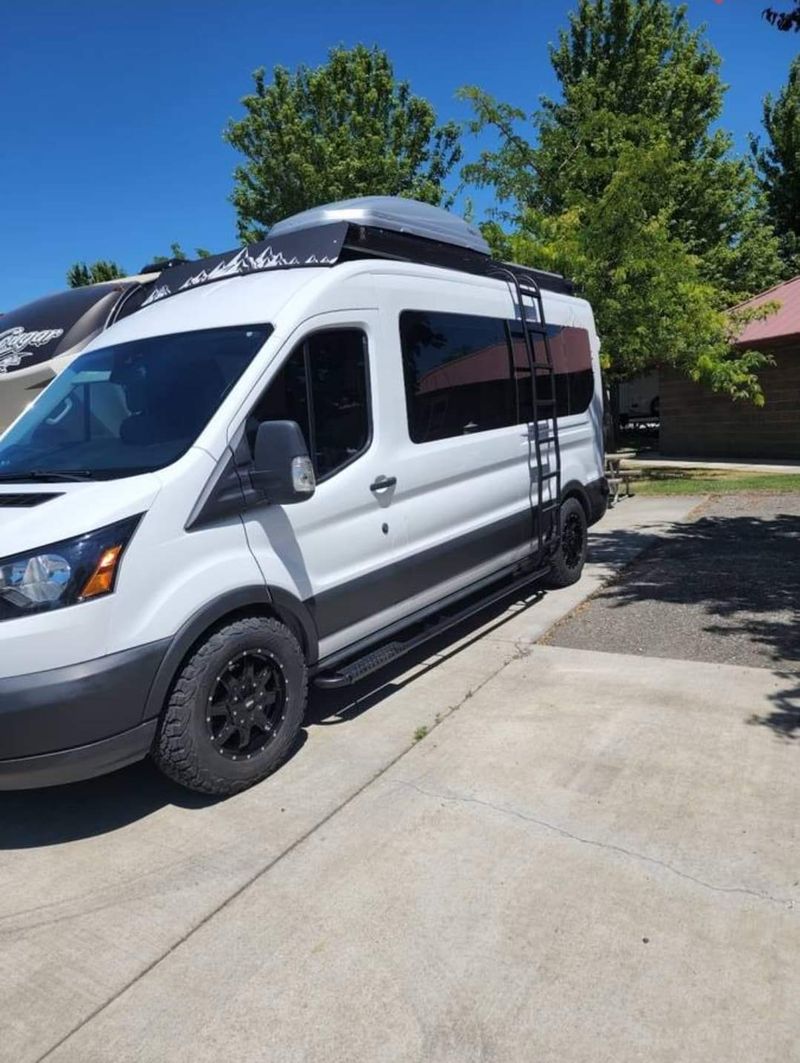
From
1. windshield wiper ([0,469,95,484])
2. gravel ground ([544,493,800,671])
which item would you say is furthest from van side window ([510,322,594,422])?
windshield wiper ([0,469,95,484])

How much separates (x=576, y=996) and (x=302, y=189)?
21.9 metres

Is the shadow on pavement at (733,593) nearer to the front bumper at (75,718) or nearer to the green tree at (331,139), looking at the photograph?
the front bumper at (75,718)

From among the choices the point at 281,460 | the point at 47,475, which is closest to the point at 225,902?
the point at 281,460

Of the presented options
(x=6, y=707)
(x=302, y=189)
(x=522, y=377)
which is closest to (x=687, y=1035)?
(x=6, y=707)

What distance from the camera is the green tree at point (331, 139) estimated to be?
68.9ft

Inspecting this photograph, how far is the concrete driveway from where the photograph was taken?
227 cm

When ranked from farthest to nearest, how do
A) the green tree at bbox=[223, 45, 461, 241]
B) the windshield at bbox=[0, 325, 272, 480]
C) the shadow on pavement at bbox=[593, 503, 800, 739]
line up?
the green tree at bbox=[223, 45, 461, 241], the shadow on pavement at bbox=[593, 503, 800, 739], the windshield at bbox=[0, 325, 272, 480]

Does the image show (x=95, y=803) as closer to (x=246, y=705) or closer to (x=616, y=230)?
(x=246, y=705)

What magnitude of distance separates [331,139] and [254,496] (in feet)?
68.3

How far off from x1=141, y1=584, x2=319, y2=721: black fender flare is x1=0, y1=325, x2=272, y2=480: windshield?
0.66 metres

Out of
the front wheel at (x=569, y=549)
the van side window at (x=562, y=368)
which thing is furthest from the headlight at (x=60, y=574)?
the front wheel at (x=569, y=549)

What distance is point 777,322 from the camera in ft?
56.0

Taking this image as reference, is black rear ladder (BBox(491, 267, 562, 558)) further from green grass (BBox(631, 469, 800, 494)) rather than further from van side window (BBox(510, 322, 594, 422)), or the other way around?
green grass (BBox(631, 469, 800, 494))

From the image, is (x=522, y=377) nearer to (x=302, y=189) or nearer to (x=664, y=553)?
(x=664, y=553)
